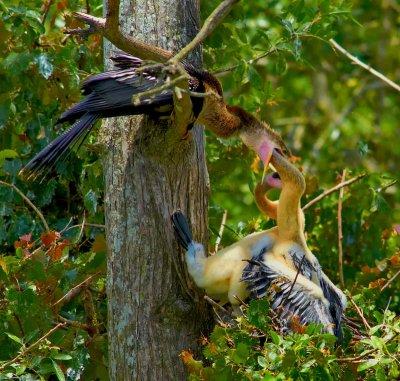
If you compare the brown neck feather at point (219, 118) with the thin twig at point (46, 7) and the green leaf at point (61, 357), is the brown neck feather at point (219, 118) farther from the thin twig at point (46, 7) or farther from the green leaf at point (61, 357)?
the thin twig at point (46, 7)

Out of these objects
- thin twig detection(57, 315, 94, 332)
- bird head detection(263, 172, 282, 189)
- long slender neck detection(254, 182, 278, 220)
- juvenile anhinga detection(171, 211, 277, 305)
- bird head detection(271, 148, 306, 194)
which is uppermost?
bird head detection(271, 148, 306, 194)

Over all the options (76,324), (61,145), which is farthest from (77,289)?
(61,145)

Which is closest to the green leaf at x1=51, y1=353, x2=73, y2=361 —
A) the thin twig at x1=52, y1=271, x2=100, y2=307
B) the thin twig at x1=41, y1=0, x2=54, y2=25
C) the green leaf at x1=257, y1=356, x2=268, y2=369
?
the thin twig at x1=52, y1=271, x2=100, y2=307

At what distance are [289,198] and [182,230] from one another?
54cm

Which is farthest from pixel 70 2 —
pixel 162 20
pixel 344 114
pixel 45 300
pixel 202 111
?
pixel 344 114

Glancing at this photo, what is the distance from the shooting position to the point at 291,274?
4582mm

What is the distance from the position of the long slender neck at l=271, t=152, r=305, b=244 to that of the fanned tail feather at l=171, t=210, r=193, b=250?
47 cm

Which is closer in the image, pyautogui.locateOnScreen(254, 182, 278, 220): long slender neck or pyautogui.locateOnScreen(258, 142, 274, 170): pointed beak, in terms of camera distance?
pyautogui.locateOnScreen(258, 142, 274, 170): pointed beak

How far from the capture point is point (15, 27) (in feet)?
16.8

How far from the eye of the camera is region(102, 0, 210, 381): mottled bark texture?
441cm

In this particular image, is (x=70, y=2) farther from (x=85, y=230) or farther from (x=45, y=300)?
(x=45, y=300)

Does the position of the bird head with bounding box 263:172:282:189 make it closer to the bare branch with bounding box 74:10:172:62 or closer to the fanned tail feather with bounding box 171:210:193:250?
the fanned tail feather with bounding box 171:210:193:250

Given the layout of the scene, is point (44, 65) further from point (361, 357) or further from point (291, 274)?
point (361, 357)

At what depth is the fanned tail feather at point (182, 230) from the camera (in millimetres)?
4449
